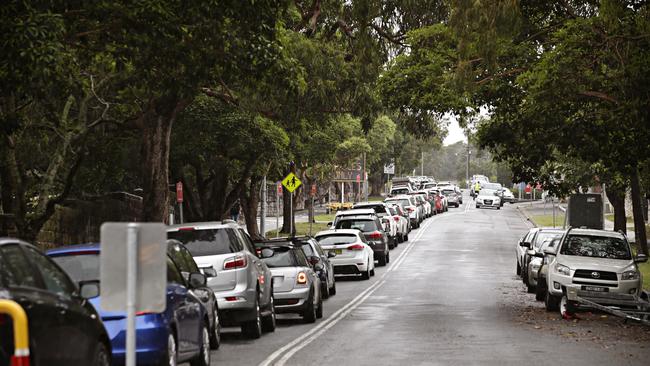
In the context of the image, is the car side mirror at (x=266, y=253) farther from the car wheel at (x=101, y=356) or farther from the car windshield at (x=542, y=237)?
the car windshield at (x=542, y=237)

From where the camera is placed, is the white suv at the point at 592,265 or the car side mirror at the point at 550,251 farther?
the car side mirror at the point at 550,251

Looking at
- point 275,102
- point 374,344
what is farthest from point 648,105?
point 275,102

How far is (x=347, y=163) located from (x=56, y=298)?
71023mm

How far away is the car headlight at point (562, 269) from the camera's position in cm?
2339

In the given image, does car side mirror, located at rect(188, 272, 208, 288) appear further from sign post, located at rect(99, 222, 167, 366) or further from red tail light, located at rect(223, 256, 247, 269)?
sign post, located at rect(99, 222, 167, 366)

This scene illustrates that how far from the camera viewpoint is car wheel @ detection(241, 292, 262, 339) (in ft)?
59.5

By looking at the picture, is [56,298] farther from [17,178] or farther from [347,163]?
[347,163]

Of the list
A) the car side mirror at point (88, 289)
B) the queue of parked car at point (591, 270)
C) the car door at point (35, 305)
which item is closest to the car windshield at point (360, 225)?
the queue of parked car at point (591, 270)

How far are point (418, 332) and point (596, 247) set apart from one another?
663 centimetres

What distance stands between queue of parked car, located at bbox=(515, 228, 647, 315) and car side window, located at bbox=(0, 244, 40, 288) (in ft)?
49.6

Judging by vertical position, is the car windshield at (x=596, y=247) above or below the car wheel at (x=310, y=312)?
above

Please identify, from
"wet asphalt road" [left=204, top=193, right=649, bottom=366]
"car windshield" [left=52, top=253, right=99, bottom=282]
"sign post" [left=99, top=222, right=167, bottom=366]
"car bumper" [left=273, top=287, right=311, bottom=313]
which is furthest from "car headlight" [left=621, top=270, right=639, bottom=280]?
"sign post" [left=99, top=222, right=167, bottom=366]

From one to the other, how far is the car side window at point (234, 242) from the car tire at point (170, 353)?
575cm

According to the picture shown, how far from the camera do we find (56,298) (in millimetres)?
8664
